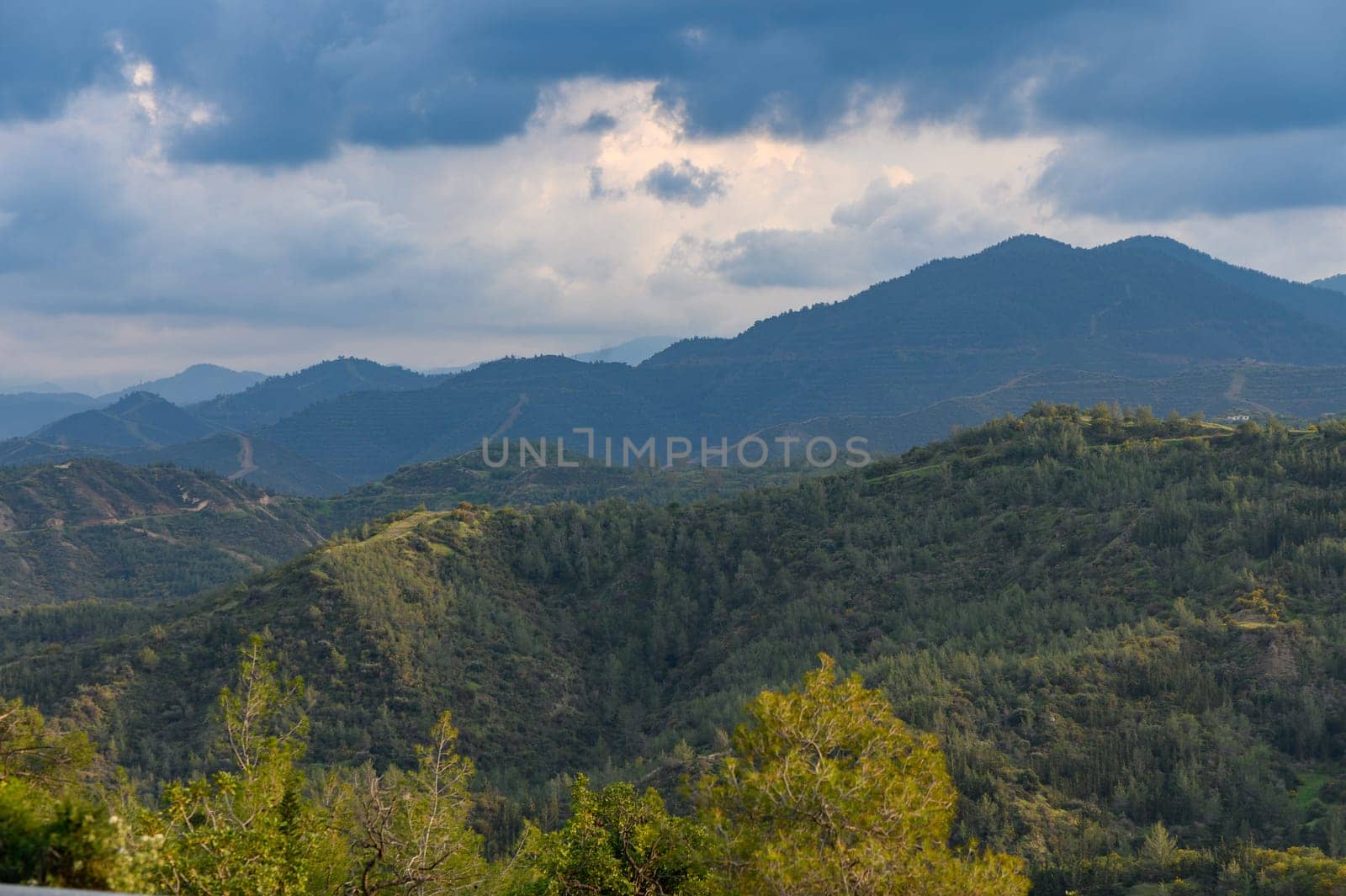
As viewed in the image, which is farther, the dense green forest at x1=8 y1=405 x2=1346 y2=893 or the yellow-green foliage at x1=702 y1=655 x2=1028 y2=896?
the dense green forest at x1=8 y1=405 x2=1346 y2=893

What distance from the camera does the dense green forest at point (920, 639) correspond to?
35281 mm

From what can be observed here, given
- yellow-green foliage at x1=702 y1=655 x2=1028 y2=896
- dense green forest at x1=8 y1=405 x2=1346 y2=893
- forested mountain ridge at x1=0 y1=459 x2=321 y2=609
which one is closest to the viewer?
yellow-green foliage at x1=702 y1=655 x2=1028 y2=896

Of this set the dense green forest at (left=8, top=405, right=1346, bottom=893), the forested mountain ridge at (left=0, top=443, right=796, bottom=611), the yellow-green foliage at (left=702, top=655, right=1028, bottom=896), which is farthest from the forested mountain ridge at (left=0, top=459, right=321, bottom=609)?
the yellow-green foliage at (left=702, top=655, right=1028, bottom=896)

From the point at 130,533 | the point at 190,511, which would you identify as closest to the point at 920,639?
the point at 130,533

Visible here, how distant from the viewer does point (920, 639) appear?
52500 mm

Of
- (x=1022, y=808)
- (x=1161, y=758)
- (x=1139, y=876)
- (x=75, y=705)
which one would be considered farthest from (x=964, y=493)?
(x=75, y=705)

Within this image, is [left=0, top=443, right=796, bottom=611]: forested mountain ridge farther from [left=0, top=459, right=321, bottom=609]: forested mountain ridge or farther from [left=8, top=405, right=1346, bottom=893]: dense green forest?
[left=8, top=405, right=1346, bottom=893]: dense green forest

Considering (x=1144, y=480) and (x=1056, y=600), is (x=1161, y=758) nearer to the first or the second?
(x=1056, y=600)

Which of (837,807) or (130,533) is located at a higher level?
(837,807)

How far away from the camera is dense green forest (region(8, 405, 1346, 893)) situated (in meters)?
35.3

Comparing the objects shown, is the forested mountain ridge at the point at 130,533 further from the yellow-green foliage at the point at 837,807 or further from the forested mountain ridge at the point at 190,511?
the yellow-green foliage at the point at 837,807

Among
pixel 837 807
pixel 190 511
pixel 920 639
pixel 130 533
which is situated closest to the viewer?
pixel 837 807

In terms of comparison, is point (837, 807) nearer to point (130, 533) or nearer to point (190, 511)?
point (130, 533)

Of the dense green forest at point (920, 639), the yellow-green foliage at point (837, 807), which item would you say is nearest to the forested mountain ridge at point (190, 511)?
the dense green forest at point (920, 639)
